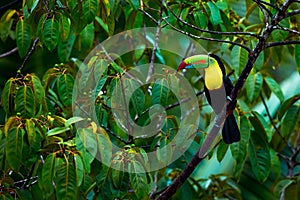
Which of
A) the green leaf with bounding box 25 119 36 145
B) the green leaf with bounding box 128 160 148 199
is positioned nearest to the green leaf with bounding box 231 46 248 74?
the green leaf with bounding box 128 160 148 199

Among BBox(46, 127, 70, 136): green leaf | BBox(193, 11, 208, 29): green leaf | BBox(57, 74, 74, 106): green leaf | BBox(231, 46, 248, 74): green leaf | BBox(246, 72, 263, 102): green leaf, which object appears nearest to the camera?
BBox(46, 127, 70, 136): green leaf

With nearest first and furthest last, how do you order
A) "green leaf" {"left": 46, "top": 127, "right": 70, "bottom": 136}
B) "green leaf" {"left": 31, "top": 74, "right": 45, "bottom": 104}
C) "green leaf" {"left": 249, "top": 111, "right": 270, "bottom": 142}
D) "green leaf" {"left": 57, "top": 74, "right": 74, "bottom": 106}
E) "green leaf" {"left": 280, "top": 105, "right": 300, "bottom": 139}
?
"green leaf" {"left": 46, "top": 127, "right": 70, "bottom": 136} → "green leaf" {"left": 31, "top": 74, "right": 45, "bottom": 104} → "green leaf" {"left": 57, "top": 74, "right": 74, "bottom": 106} → "green leaf" {"left": 249, "top": 111, "right": 270, "bottom": 142} → "green leaf" {"left": 280, "top": 105, "right": 300, "bottom": 139}

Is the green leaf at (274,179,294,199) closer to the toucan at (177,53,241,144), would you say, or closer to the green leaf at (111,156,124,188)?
the toucan at (177,53,241,144)

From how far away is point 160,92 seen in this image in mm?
2662

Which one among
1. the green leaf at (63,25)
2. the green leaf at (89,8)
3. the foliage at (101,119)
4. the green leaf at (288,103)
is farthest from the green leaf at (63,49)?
the green leaf at (288,103)

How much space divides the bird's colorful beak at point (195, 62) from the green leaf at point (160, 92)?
102 mm

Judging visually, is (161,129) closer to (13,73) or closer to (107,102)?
(107,102)

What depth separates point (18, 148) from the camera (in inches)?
90.6

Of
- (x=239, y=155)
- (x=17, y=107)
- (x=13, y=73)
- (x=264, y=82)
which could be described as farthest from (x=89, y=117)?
(x=13, y=73)

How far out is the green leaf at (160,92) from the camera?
2.66m

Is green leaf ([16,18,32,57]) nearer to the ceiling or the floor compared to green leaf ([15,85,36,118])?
nearer to the ceiling

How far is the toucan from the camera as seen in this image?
269cm

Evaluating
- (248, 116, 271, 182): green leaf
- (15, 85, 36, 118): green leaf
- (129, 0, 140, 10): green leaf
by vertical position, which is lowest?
(248, 116, 271, 182): green leaf

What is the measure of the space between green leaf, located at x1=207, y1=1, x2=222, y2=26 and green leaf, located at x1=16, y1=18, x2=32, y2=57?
0.89 m
